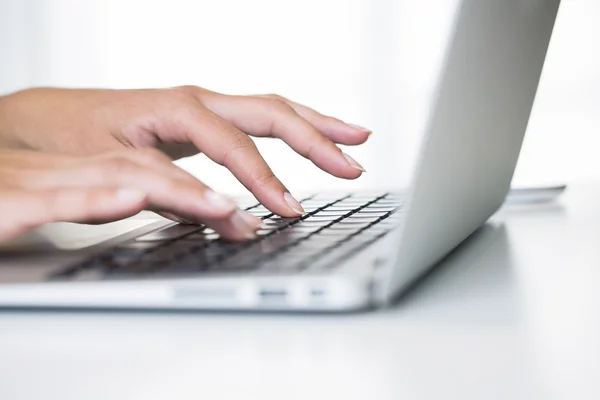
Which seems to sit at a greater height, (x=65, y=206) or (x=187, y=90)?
(x=187, y=90)

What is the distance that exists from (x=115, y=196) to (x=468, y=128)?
0.26 metres

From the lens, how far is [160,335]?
498 mm

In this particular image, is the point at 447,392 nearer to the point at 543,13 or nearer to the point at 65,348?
the point at 65,348

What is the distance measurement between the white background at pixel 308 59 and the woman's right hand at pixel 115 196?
280 centimetres

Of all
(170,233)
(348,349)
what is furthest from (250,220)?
(348,349)

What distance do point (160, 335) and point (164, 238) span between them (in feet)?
0.76

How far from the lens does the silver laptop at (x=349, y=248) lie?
492 mm

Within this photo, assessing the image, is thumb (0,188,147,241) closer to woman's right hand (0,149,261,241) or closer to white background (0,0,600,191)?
woman's right hand (0,149,261,241)

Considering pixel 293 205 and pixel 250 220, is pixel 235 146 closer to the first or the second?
Result: pixel 293 205

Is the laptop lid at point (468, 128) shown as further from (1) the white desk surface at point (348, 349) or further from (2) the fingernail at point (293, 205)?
(2) the fingernail at point (293, 205)

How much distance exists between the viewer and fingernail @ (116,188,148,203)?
2.10 ft

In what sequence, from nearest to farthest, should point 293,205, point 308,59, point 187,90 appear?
1. point 293,205
2. point 187,90
3. point 308,59

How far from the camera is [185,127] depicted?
0.96 meters

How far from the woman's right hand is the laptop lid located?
6.3 inches
